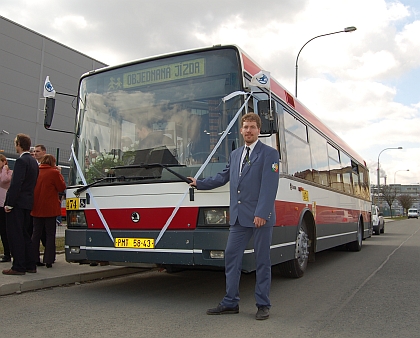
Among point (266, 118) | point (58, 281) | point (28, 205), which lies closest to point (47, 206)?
point (28, 205)

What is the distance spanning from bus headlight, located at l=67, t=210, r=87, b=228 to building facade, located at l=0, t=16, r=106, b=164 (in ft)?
82.9

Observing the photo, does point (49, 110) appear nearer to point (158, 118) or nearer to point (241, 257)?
point (158, 118)

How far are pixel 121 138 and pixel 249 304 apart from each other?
2712mm

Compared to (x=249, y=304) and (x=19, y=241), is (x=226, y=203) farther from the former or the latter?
(x=19, y=241)

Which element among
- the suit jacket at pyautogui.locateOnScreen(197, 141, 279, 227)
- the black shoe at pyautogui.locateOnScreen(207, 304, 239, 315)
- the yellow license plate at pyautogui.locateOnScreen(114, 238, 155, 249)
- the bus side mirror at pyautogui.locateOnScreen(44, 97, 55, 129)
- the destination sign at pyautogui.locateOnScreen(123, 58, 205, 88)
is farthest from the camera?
the bus side mirror at pyautogui.locateOnScreen(44, 97, 55, 129)

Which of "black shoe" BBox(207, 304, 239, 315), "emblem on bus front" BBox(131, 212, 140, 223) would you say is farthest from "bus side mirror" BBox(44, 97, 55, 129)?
"black shoe" BBox(207, 304, 239, 315)

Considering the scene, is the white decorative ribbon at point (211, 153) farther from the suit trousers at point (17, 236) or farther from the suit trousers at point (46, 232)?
the suit trousers at point (46, 232)

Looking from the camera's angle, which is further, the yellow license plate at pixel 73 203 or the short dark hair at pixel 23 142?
the short dark hair at pixel 23 142

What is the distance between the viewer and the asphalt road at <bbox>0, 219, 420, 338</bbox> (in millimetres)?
4504

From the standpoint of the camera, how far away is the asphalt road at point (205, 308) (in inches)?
177

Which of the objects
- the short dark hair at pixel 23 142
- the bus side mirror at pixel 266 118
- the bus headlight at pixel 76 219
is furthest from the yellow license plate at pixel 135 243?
the short dark hair at pixel 23 142

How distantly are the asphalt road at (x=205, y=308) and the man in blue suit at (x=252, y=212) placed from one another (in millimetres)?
278

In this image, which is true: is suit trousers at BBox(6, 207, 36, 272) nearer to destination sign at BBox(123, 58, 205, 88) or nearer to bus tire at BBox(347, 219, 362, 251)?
destination sign at BBox(123, 58, 205, 88)

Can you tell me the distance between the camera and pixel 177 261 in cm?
547
